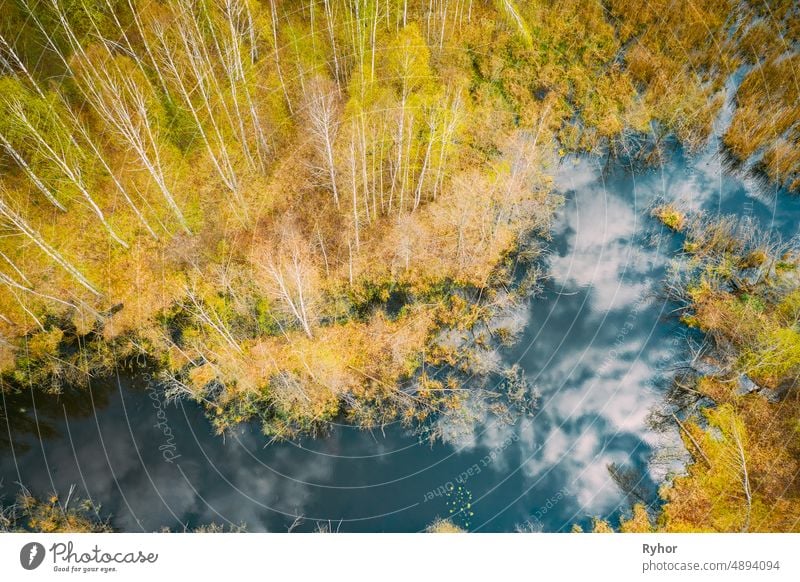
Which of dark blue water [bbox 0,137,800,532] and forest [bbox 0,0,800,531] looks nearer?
dark blue water [bbox 0,137,800,532]

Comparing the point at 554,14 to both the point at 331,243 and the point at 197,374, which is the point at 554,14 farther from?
the point at 197,374
